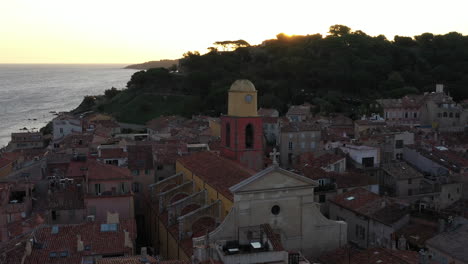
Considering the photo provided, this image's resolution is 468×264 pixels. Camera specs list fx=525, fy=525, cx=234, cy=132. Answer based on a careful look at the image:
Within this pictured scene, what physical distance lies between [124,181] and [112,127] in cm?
3358

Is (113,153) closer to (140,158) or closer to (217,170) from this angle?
(140,158)

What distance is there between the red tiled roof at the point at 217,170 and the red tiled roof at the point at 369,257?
174 inches

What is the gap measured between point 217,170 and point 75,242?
6996 mm

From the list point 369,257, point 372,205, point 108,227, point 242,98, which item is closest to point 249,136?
point 242,98

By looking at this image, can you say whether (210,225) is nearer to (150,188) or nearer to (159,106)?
(150,188)

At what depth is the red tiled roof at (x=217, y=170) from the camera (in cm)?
2111

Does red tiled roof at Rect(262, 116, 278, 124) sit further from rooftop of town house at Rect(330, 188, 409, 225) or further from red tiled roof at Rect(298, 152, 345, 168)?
rooftop of town house at Rect(330, 188, 409, 225)

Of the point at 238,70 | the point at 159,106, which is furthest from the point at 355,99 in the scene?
the point at 159,106

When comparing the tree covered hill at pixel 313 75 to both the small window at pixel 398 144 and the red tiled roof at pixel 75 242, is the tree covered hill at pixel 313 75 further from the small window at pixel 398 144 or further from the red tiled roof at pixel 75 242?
the red tiled roof at pixel 75 242

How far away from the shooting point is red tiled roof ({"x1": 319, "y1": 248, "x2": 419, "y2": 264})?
18.1 metres

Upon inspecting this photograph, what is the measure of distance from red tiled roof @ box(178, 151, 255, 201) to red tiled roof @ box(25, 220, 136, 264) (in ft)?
13.4

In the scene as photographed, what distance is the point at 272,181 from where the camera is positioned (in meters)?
19.0

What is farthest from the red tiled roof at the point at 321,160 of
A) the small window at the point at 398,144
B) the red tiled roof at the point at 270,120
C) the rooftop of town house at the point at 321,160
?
the red tiled roof at the point at 270,120

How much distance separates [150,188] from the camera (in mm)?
28297
